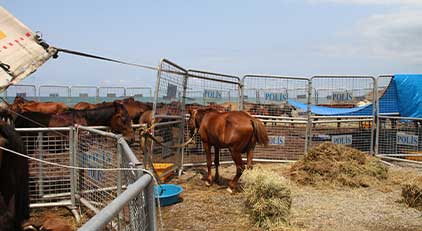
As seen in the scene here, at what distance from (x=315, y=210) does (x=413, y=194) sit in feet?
5.89

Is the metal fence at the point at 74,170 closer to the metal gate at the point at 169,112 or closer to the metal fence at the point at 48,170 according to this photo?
the metal fence at the point at 48,170

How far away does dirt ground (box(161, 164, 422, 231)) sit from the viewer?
5602 mm

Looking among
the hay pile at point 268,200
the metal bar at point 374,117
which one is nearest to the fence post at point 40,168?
the hay pile at point 268,200

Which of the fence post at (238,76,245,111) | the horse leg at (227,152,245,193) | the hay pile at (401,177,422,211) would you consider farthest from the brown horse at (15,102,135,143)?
the hay pile at (401,177,422,211)

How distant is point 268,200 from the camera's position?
5469 millimetres

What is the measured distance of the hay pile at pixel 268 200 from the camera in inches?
212

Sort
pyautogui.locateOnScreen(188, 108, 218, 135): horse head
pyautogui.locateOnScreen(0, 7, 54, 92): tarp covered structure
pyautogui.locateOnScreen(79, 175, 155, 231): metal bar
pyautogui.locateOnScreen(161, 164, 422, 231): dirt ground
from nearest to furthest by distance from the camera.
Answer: pyautogui.locateOnScreen(79, 175, 155, 231): metal bar, pyautogui.locateOnScreen(0, 7, 54, 92): tarp covered structure, pyautogui.locateOnScreen(161, 164, 422, 231): dirt ground, pyautogui.locateOnScreen(188, 108, 218, 135): horse head

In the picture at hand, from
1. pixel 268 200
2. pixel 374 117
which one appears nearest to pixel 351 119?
pixel 374 117

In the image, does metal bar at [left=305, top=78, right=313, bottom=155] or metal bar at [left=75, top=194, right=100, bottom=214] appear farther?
metal bar at [left=305, top=78, right=313, bottom=155]

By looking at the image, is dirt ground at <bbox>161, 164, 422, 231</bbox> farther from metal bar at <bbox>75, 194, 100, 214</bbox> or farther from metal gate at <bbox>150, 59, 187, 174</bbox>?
metal bar at <bbox>75, 194, 100, 214</bbox>

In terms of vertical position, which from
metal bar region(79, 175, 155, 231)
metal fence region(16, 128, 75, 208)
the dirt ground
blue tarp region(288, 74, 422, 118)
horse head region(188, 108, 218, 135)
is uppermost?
blue tarp region(288, 74, 422, 118)

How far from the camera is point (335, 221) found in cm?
575

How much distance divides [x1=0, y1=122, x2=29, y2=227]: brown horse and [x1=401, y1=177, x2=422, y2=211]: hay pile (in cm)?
609

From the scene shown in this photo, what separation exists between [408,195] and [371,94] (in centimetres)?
548
